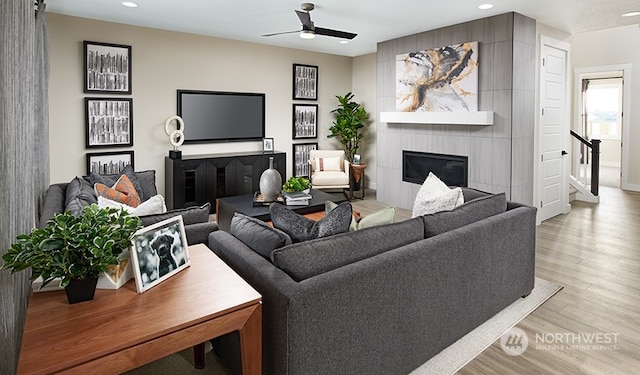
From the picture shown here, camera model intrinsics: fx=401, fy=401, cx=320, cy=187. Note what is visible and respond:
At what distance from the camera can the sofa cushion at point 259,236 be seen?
191 cm

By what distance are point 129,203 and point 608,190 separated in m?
7.97

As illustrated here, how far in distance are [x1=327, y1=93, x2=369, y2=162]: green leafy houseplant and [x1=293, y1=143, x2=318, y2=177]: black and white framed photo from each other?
0.45m

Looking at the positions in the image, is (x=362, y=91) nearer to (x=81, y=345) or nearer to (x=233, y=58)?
(x=233, y=58)

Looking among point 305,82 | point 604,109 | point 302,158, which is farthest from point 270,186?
point 604,109

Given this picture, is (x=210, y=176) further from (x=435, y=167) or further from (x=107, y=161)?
(x=435, y=167)

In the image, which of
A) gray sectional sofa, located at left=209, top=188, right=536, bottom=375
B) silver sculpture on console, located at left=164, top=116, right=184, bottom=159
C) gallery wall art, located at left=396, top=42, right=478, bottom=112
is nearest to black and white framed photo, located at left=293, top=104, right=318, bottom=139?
gallery wall art, located at left=396, top=42, right=478, bottom=112

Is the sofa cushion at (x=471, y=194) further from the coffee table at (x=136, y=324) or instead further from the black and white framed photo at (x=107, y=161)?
the black and white framed photo at (x=107, y=161)

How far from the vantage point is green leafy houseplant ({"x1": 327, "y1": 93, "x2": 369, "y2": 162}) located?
7.09 metres

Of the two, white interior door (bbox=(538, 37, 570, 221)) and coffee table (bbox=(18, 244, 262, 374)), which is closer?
coffee table (bbox=(18, 244, 262, 374))

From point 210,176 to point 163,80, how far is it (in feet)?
4.83

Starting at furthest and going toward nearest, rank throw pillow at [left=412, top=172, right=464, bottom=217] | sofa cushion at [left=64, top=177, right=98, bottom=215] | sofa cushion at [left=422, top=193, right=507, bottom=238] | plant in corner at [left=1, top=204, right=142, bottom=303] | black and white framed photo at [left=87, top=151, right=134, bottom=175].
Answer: black and white framed photo at [left=87, top=151, right=134, bottom=175] < throw pillow at [left=412, top=172, right=464, bottom=217] < sofa cushion at [left=64, top=177, right=98, bottom=215] < sofa cushion at [left=422, top=193, right=507, bottom=238] < plant in corner at [left=1, top=204, right=142, bottom=303]

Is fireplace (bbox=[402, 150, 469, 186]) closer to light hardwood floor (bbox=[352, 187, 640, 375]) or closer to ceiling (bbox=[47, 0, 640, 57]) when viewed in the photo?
light hardwood floor (bbox=[352, 187, 640, 375])

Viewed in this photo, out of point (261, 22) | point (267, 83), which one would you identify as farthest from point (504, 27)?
point (267, 83)

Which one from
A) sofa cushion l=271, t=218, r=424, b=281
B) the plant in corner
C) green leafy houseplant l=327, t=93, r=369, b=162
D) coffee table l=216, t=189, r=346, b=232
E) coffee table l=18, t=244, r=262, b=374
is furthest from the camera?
green leafy houseplant l=327, t=93, r=369, b=162
